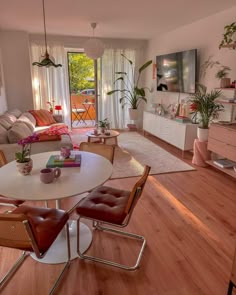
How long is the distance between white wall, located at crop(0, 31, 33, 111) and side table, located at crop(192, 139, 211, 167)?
13.4ft

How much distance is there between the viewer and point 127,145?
17.0ft

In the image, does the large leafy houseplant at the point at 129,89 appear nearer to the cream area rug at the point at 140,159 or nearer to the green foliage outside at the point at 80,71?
the green foliage outside at the point at 80,71

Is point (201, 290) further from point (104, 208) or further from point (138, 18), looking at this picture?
point (138, 18)

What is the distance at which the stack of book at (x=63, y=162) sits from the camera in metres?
1.99

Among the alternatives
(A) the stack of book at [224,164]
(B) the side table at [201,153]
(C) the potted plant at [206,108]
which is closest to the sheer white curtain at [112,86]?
(C) the potted plant at [206,108]

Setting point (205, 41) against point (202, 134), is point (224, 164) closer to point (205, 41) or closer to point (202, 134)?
point (202, 134)

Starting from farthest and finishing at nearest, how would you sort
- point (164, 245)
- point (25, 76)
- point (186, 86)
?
point (25, 76)
point (186, 86)
point (164, 245)

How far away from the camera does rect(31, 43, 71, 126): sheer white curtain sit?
5.80 m

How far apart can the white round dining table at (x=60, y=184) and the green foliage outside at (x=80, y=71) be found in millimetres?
4923

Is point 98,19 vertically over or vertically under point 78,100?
over

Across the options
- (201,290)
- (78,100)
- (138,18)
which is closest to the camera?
(201,290)

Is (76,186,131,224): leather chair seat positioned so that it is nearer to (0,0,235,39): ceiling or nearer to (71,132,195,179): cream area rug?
(71,132,195,179): cream area rug

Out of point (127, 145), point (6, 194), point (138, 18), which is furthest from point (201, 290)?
point (138, 18)

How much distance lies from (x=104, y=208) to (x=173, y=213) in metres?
1.07
